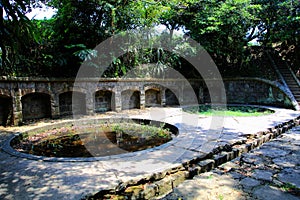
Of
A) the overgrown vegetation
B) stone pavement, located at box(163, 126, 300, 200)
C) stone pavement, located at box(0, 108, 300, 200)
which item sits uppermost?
the overgrown vegetation

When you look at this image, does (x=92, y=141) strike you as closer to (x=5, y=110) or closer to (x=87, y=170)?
(x=87, y=170)

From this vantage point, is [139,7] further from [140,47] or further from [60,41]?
[60,41]

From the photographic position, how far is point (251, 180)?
9.30 feet

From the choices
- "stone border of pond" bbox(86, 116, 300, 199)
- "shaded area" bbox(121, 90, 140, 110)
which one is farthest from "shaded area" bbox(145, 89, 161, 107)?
"stone border of pond" bbox(86, 116, 300, 199)

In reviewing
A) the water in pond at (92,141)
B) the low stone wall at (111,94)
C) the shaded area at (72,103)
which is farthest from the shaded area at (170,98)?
the water in pond at (92,141)

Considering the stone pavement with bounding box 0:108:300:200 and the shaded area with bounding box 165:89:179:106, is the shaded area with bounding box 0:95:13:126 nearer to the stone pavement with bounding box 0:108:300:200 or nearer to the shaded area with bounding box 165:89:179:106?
the stone pavement with bounding box 0:108:300:200

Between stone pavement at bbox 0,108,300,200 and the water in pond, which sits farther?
the water in pond

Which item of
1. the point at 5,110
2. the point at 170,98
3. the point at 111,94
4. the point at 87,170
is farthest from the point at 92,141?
Answer: the point at 170,98

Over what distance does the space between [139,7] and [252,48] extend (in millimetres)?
8933

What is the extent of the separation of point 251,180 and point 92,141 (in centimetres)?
371

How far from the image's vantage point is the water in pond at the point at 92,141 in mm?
4430

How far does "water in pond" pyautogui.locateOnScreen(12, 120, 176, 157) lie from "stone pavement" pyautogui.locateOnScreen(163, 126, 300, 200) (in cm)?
191

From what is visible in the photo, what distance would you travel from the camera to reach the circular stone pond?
441 centimetres

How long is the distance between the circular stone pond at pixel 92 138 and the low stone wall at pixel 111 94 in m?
1.45
